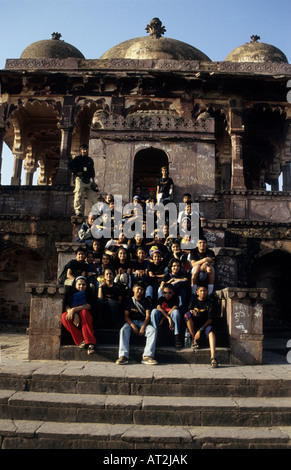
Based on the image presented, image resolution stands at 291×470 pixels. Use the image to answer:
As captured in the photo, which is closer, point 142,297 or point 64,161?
point 142,297

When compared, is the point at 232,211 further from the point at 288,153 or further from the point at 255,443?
the point at 255,443

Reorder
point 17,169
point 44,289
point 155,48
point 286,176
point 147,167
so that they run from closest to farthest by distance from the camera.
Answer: point 44,289
point 147,167
point 286,176
point 17,169
point 155,48

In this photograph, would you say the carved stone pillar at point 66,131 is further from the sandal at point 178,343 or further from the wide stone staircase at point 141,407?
the wide stone staircase at point 141,407

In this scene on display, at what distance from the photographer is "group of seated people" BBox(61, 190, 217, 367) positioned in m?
5.61

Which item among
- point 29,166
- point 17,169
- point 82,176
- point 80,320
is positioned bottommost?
point 80,320

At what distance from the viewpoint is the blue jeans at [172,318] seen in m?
5.75

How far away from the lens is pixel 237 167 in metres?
13.3

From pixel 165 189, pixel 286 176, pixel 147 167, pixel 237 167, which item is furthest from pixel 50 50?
pixel 286 176

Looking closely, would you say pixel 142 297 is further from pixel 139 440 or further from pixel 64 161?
pixel 64 161

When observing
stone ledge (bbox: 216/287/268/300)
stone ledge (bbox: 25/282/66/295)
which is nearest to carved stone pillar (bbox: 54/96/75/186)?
stone ledge (bbox: 25/282/66/295)

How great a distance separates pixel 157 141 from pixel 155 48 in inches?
316

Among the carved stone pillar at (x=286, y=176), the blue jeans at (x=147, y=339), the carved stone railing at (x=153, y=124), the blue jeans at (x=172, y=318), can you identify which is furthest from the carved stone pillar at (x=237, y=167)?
the blue jeans at (x=147, y=339)

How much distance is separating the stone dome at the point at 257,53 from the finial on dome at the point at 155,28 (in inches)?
136
